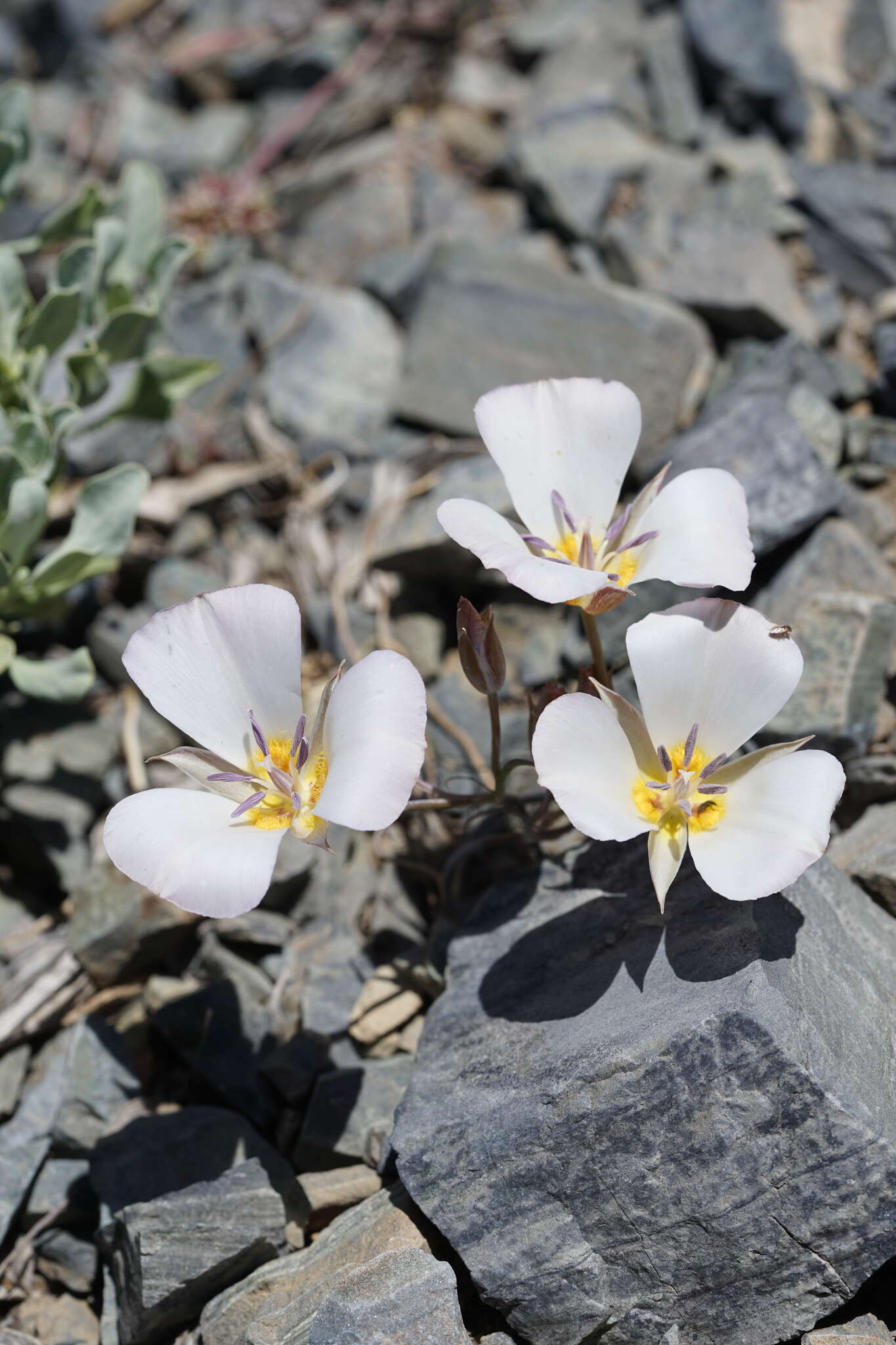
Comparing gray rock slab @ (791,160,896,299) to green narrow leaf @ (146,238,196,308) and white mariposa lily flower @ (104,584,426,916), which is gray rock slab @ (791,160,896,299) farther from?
white mariposa lily flower @ (104,584,426,916)

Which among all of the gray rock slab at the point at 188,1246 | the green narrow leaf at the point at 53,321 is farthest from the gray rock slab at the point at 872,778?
the green narrow leaf at the point at 53,321

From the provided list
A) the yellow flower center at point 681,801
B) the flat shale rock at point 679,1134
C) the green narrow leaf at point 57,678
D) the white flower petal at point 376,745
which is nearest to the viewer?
the white flower petal at point 376,745

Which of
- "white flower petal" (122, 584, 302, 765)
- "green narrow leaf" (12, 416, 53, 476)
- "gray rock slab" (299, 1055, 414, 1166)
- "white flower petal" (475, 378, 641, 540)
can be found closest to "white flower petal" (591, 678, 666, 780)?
"white flower petal" (475, 378, 641, 540)

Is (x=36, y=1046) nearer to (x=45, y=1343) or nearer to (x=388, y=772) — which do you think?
(x=45, y=1343)

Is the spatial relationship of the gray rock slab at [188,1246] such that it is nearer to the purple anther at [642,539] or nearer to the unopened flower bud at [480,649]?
the unopened flower bud at [480,649]

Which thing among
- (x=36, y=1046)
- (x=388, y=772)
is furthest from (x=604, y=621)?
(x=36, y=1046)

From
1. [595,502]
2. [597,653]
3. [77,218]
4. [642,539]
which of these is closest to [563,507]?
[595,502]

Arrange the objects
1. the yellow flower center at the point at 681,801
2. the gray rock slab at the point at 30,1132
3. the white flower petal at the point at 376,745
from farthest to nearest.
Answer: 1. the gray rock slab at the point at 30,1132
2. the yellow flower center at the point at 681,801
3. the white flower petal at the point at 376,745
